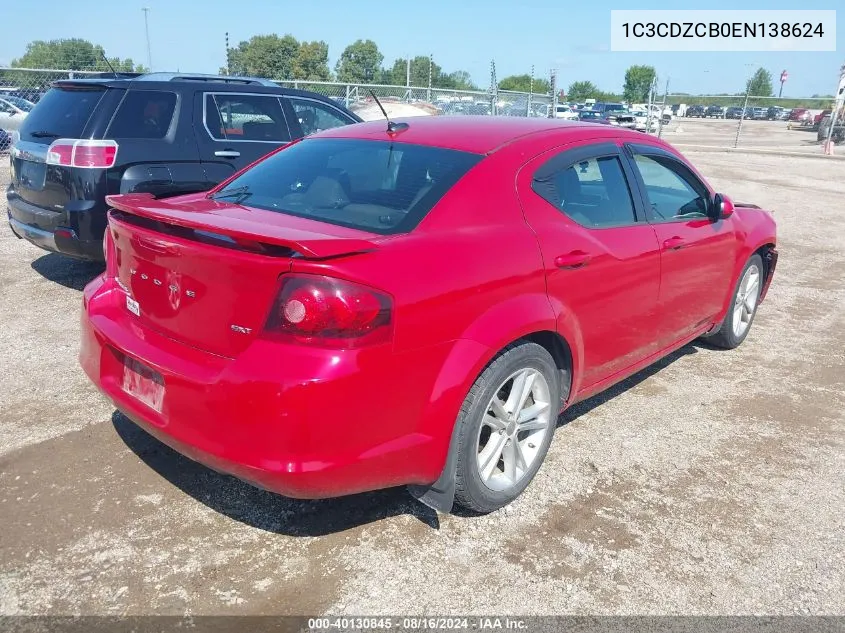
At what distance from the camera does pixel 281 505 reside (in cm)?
298

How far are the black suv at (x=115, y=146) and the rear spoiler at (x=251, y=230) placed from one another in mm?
2541

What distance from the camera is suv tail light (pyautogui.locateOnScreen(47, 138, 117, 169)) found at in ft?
17.3

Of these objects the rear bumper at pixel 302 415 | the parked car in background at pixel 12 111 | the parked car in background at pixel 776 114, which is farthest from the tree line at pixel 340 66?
the rear bumper at pixel 302 415

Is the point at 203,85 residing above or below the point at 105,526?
above

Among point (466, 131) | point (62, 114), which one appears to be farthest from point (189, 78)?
point (466, 131)

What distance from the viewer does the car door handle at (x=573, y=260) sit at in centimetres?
305

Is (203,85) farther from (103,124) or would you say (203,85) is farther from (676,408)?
(676,408)

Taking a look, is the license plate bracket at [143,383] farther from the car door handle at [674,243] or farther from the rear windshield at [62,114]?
the rear windshield at [62,114]

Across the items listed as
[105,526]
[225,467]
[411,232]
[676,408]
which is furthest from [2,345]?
[676,408]

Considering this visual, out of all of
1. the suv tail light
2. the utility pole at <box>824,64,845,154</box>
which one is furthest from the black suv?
the utility pole at <box>824,64,845,154</box>

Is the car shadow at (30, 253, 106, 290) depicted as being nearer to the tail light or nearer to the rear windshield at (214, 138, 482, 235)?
the rear windshield at (214, 138, 482, 235)

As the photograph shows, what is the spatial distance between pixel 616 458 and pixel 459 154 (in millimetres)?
1712

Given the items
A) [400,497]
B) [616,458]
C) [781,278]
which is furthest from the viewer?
[781,278]

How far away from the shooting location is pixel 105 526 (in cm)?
278
